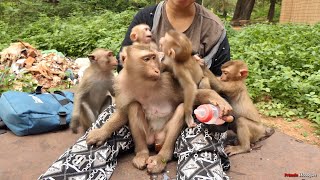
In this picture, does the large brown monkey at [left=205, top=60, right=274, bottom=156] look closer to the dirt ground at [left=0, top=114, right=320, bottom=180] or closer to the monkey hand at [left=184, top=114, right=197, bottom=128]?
the dirt ground at [left=0, top=114, right=320, bottom=180]

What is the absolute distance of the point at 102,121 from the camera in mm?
3662

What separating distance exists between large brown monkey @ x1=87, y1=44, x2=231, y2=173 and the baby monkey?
10 centimetres

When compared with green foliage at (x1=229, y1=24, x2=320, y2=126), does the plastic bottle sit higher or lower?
higher

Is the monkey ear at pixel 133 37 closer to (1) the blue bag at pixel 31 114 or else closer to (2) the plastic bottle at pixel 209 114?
(2) the plastic bottle at pixel 209 114

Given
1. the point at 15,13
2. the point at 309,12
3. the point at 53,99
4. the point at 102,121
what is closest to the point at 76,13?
the point at 15,13

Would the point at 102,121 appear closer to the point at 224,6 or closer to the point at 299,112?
the point at 299,112

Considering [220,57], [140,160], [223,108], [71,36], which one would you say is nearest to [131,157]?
[140,160]

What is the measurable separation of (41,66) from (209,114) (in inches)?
223

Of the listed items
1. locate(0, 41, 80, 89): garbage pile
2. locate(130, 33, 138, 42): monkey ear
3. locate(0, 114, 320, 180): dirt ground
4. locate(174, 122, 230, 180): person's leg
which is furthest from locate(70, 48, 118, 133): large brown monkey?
locate(0, 41, 80, 89): garbage pile

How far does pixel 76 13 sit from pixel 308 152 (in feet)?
43.8

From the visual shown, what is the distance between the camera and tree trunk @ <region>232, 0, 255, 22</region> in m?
21.2

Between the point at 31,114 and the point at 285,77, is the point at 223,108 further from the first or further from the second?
the point at 285,77

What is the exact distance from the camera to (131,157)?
3574mm

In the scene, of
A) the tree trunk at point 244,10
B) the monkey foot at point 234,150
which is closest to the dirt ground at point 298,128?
the monkey foot at point 234,150
